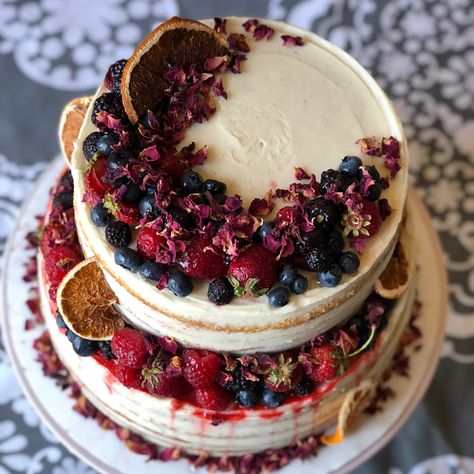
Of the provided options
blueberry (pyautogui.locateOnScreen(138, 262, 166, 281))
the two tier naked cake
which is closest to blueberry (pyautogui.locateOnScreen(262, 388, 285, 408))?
the two tier naked cake

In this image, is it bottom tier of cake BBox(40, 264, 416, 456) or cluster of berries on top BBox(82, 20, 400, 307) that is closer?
cluster of berries on top BBox(82, 20, 400, 307)

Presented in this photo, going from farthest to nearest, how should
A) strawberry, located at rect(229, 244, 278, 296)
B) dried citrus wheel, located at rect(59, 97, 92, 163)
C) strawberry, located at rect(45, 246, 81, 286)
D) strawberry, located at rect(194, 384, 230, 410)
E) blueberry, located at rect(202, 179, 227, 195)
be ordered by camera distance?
dried citrus wheel, located at rect(59, 97, 92, 163) → strawberry, located at rect(45, 246, 81, 286) → strawberry, located at rect(194, 384, 230, 410) → blueberry, located at rect(202, 179, 227, 195) → strawberry, located at rect(229, 244, 278, 296)

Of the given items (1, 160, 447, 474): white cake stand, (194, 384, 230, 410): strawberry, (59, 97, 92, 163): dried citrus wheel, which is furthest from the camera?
(1, 160, 447, 474): white cake stand

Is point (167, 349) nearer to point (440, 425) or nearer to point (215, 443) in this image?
point (215, 443)

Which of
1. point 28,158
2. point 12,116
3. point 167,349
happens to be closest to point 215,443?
point 167,349

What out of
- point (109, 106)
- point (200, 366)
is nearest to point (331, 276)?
point (200, 366)

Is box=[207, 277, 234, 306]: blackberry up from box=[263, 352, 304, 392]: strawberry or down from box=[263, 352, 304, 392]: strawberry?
up

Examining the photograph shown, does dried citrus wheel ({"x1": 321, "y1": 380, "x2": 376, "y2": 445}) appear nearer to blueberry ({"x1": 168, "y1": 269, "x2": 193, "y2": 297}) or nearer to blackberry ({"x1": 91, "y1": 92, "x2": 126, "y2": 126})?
blueberry ({"x1": 168, "y1": 269, "x2": 193, "y2": 297})
